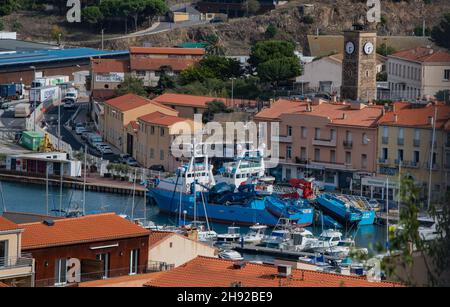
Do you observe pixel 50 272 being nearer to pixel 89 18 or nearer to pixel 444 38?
pixel 444 38

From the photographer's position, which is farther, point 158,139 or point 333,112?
point 158,139

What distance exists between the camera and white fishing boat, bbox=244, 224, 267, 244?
14758 millimetres

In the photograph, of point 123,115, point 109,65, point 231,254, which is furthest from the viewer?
point 109,65

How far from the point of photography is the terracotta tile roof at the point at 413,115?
16525 millimetres

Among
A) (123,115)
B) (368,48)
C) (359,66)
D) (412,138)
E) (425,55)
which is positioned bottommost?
(123,115)

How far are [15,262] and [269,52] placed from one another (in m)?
17.9

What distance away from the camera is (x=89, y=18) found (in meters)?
31.8

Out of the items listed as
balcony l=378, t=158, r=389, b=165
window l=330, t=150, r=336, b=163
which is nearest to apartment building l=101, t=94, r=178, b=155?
window l=330, t=150, r=336, b=163

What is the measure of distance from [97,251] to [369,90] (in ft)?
44.8

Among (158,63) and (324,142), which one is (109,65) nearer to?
(158,63)

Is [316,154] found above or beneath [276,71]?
beneath

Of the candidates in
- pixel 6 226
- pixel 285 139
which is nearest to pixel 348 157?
pixel 285 139

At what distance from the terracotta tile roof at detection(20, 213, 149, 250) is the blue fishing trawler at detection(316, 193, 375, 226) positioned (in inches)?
308

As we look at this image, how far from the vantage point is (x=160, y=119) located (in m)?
19.9
